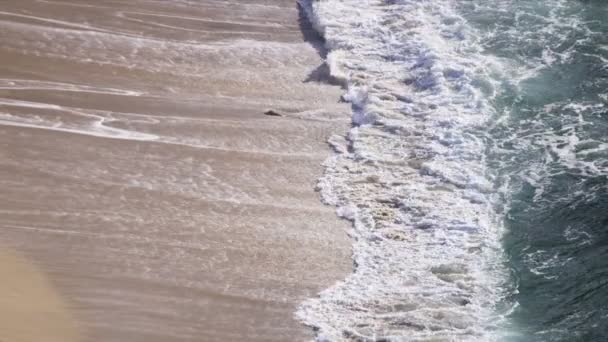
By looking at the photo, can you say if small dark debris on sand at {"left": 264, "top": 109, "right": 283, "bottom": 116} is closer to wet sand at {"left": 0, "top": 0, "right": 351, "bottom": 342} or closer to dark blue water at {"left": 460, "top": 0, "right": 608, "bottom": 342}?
wet sand at {"left": 0, "top": 0, "right": 351, "bottom": 342}

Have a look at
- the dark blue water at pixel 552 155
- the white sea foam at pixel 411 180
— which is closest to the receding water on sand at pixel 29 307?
the white sea foam at pixel 411 180

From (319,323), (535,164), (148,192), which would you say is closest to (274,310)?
(319,323)

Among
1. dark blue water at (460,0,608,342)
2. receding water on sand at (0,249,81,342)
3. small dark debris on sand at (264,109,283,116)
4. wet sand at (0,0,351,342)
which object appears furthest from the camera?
small dark debris on sand at (264,109,283,116)

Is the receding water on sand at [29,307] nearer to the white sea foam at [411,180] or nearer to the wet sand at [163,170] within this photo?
the wet sand at [163,170]

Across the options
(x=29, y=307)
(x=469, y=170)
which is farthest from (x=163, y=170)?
(x=469, y=170)

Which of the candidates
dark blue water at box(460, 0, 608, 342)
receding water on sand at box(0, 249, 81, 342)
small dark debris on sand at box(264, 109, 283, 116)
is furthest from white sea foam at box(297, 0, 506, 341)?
receding water on sand at box(0, 249, 81, 342)

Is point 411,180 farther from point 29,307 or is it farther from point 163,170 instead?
point 29,307
